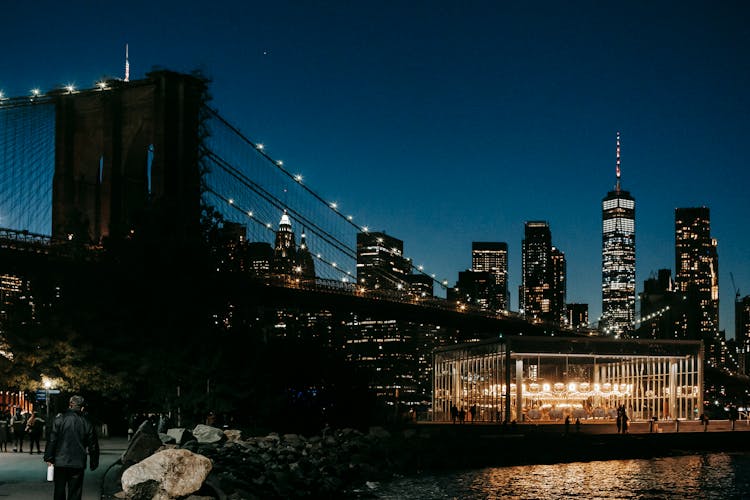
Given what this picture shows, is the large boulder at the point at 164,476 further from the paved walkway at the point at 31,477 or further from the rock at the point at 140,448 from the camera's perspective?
the rock at the point at 140,448

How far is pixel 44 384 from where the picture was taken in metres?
36.3

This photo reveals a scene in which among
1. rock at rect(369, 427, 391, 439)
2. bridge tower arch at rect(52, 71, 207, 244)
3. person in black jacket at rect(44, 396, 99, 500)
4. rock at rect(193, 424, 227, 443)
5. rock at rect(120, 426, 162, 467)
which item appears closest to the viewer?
person in black jacket at rect(44, 396, 99, 500)

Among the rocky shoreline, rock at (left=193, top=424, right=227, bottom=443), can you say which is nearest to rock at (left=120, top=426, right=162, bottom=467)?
the rocky shoreline

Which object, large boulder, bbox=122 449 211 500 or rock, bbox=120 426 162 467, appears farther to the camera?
rock, bbox=120 426 162 467

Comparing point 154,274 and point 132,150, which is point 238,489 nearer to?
point 154,274

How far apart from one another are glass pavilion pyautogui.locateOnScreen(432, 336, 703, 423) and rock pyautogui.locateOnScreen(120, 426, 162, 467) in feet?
110

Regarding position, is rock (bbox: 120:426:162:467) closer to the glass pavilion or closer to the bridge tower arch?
the glass pavilion

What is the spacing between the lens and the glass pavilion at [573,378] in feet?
173

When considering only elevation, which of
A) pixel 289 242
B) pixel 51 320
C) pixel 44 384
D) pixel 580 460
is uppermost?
pixel 289 242

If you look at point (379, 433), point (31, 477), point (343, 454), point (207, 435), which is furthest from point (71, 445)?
point (379, 433)

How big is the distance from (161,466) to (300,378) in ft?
68.2

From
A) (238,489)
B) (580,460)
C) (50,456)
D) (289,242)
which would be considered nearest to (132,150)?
(289,242)

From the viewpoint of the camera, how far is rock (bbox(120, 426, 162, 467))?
773 inches

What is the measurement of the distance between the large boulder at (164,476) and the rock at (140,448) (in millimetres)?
1349
